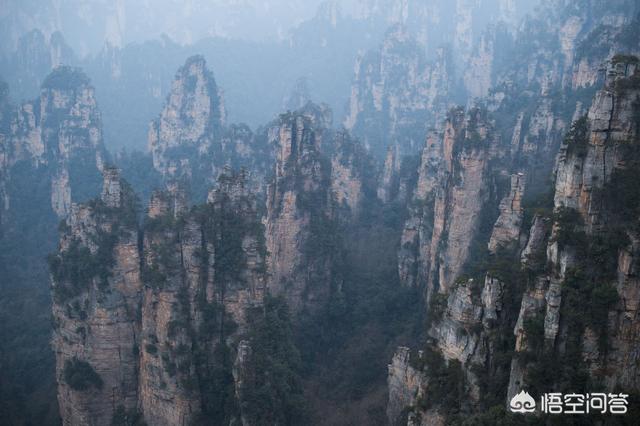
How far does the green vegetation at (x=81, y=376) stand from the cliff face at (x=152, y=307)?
0.05 meters

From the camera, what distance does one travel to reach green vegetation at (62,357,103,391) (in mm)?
31750

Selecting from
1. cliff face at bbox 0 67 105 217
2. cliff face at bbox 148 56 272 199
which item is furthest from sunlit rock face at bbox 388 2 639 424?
cliff face at bbox 0 67 105 217

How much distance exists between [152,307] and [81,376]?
192 inches

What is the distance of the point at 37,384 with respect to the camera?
40.5 metres

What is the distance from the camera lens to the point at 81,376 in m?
31.9

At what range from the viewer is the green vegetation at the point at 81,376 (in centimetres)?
3175

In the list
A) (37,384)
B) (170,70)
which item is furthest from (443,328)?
(170,70)

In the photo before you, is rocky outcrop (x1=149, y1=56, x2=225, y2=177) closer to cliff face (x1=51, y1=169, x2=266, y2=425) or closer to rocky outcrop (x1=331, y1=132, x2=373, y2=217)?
rocky outcrop (x1=331, y1=132, x2=373, y2=217)

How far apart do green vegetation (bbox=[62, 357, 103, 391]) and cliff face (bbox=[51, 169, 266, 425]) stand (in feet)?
0.16

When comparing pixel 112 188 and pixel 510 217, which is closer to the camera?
pixel 510 217

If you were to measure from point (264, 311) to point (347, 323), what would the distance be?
40.0ft

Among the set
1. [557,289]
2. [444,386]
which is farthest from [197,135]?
[557,289]

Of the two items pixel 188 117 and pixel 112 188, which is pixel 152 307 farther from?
pixel 188 117

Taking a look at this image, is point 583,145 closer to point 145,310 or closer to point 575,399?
point 575,399
